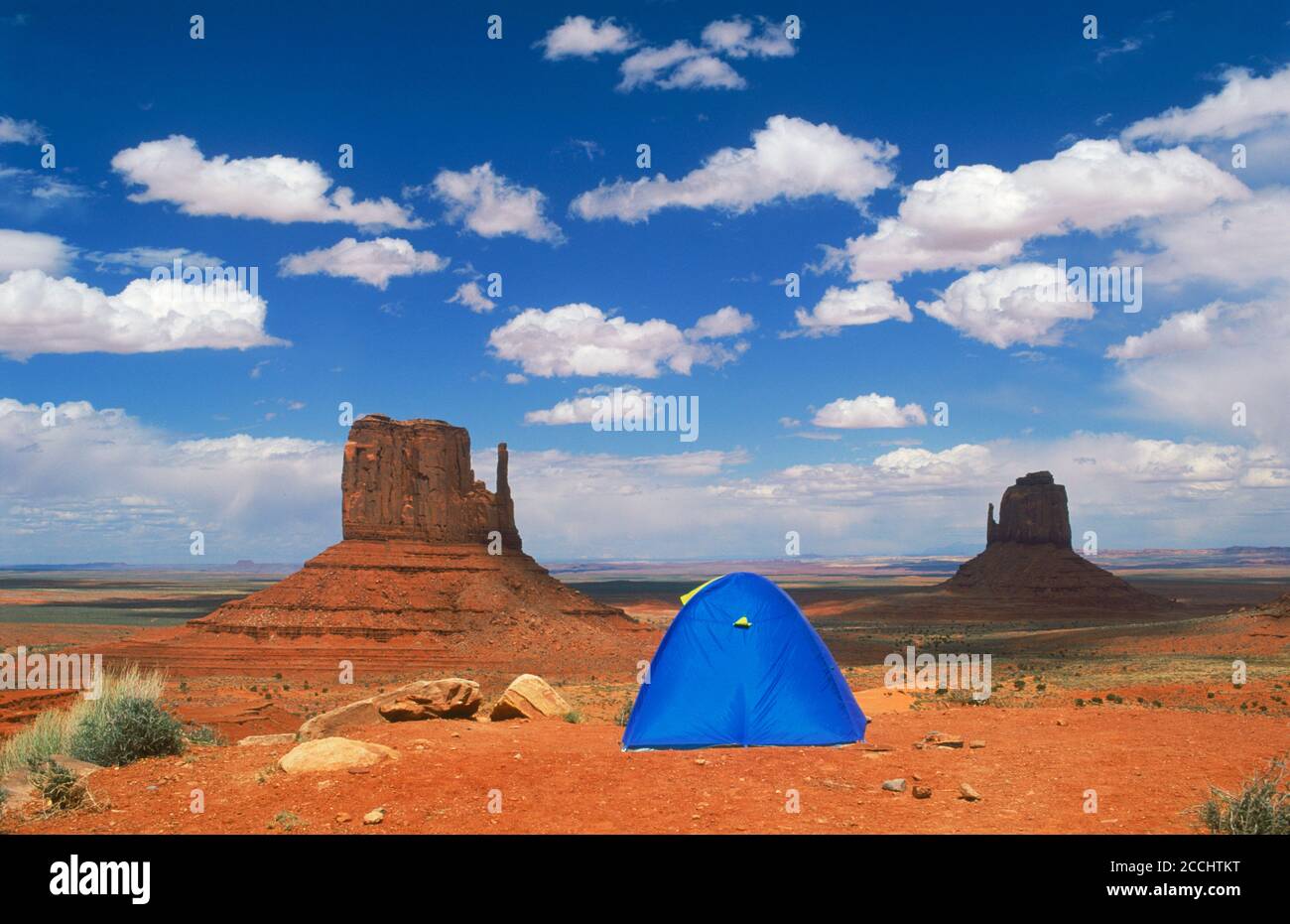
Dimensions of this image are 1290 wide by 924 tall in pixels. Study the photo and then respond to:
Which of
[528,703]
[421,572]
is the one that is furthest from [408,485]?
[528,703]

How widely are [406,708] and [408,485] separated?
58890 mm

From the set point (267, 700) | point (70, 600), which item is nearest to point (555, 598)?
point (267, 700)

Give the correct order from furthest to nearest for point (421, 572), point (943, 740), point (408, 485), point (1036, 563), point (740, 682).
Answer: point (1036, 563) → point (408, 485) → point (421, 572) → point (740, 682) → point (943, 740)

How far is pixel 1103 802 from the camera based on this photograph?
32.4 ft

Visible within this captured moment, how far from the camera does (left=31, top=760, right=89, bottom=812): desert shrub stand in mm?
10586

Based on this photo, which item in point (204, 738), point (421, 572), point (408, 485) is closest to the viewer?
point (204, 738)

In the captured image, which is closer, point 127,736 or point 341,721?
point 127,736

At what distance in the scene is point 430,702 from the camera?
17.2 metres

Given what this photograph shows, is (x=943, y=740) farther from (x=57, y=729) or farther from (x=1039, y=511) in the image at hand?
(x=1039, y=511)

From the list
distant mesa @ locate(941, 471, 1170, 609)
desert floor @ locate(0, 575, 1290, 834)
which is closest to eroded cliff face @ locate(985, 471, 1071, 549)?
distant mesa @ locate(941, 471, 1170, 609)

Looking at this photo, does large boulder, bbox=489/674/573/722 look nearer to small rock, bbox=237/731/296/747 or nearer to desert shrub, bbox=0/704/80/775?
small rock, bbox=237/731/296/747

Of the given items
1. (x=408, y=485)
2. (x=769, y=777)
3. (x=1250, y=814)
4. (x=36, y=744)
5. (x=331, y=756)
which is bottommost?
(x=36, y=744)

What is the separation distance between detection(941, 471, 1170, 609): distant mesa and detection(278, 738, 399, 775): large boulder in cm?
10601
